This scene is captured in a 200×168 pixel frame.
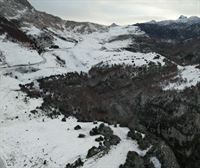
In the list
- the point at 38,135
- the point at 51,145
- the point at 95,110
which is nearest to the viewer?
the point at 51,145

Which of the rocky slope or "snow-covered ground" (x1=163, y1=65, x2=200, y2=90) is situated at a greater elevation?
"snow-covered ground" (x1=163, y1=65, x2=200, y2=90)

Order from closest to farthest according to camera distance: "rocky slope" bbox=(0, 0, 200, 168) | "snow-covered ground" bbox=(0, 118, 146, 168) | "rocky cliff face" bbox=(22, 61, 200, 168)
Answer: "snow-covered ground" bbox=(0, 118, 146, 168) < "rocky slope" bbox=(0, 0, 200, 168) < "rocky cliff face" bbox=(22, 61, 200, 168)

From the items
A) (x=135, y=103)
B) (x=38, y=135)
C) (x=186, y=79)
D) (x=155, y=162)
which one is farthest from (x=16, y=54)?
(x=155, y=162)

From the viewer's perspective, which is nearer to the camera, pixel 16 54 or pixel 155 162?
pixel 155 162

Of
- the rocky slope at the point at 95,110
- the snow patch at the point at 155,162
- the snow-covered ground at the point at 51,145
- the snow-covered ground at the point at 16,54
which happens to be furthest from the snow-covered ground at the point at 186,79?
the snow-covered ground at the point at 16,54

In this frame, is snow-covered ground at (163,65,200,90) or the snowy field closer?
the snowy field

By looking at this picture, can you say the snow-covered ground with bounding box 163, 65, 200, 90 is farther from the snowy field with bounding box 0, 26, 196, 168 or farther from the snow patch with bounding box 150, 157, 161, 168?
the snow patch with bounding box 150, 157, 161, 168

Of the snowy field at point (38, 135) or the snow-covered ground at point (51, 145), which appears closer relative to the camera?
the snow-covered ground at point (51, 145)

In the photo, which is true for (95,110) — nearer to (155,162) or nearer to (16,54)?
(155,162)

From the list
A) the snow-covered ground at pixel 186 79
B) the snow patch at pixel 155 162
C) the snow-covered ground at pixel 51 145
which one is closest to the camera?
the snow-covered ground at pixel 51 145

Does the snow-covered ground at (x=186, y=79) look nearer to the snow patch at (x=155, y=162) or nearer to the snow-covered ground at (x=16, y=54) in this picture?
the snow patch at (x=155, y=162)

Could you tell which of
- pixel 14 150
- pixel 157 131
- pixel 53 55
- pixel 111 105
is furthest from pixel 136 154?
pixel 53 55

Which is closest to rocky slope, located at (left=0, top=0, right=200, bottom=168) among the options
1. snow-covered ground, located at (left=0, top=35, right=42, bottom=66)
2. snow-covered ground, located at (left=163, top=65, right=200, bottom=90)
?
snow-covered ground, located at (left=163, top=65, right=200, bottom=90)
